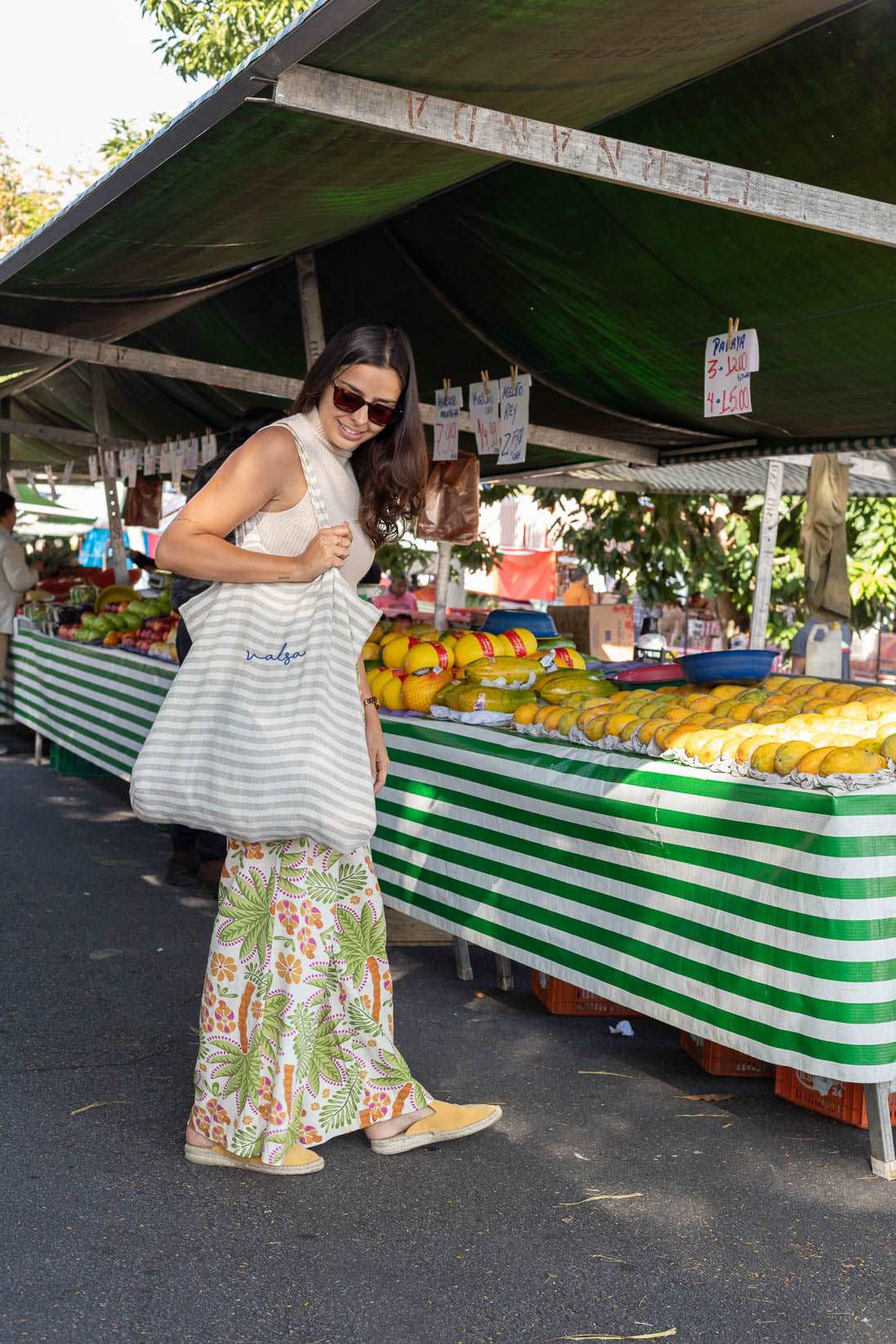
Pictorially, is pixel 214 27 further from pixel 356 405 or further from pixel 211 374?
pixel 356 405

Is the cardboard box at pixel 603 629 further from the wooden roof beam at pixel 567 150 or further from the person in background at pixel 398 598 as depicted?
the wooden roof beam at pixel 567 150

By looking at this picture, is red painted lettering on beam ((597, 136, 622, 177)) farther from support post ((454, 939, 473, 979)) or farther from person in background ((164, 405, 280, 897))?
support post ((454, 939, 473, 979))

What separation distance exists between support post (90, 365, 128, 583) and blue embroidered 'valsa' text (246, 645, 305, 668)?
878cm

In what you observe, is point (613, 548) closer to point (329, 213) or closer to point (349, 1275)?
point (329, 213)

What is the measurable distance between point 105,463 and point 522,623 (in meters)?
6.44

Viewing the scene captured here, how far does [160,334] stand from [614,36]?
6684 millimetres

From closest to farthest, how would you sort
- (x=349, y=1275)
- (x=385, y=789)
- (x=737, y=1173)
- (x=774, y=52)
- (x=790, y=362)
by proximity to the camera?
1. (x=349, y=1275)
2. (x=737, y=1173)
3. (x=774, y=52)
4. (x=385, y=789)
5. (x=790, y=362)

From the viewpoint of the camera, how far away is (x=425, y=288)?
671cm

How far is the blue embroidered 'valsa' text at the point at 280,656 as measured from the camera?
2.53 m

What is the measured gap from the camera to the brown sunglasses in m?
2.62

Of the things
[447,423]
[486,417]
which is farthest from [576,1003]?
[447,423]

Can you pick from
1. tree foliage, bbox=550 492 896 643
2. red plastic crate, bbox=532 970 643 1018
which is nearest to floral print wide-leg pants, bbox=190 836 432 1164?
red plastic crate, bbox=532 970 643 1018

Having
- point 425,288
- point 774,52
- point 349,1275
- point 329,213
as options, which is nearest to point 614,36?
point 774,52

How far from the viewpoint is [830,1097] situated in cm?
314
